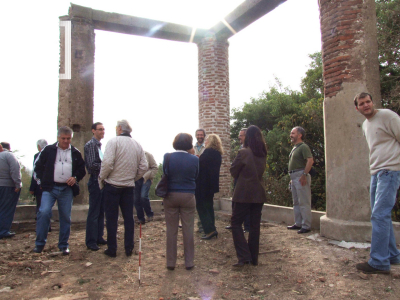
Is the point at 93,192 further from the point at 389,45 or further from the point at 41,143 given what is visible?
the point at 389,45

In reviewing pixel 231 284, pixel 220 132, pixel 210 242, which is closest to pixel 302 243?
pixel 210 242

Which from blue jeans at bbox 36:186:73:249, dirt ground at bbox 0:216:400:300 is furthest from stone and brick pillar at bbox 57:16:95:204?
dirt ground at bbox 0:216:400:300

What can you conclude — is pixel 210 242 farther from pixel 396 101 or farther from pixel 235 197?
pixel 396 101

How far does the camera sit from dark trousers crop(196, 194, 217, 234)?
5.54m

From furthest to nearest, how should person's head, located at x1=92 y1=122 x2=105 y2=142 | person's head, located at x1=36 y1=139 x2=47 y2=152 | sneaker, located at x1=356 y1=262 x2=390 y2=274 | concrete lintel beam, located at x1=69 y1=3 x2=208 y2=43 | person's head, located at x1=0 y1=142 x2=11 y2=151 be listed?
concrete lintel beam, located at x1=69 y1=3 x2=208 y2=43, person's head, located at x1=0 y1=142 x2=11 y2=151, person's head, located at x1=36 y1=139 x2=47 y2=152, person's head, located at x1=92 y1=122 x2=105 y2=142, sneaker, located at x1=356 y1=262 x2=390 y2=274

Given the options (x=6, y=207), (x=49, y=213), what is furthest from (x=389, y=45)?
Answer: (x=6, y=207)

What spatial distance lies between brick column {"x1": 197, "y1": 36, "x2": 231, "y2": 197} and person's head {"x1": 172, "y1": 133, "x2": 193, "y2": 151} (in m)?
4.94

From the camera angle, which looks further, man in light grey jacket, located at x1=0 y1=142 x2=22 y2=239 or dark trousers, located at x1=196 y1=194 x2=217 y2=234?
man in light grey jacket, located at x1=0 y1=142 x2=22 y2=239

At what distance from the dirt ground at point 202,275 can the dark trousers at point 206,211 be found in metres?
0.37

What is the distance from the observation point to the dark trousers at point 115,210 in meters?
4.54

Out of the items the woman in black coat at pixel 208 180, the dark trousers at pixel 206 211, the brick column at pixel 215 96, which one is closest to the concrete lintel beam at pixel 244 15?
the brick column at pixel 215 96

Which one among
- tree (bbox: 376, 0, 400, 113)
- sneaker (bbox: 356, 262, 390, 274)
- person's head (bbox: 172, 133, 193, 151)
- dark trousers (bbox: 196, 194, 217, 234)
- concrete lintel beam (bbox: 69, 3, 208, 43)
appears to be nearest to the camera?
sneaker (bbox: 356, 262, 390, 274)

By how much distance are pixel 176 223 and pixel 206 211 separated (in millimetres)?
1472

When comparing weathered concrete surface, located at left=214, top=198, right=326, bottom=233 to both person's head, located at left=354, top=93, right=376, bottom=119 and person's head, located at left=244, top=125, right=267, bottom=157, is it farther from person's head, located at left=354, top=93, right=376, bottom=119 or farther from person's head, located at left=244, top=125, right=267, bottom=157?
person's head, located at left=354, top=93, right=376, bottom=119
